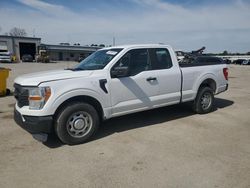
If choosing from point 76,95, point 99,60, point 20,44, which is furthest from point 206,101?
point 20,44

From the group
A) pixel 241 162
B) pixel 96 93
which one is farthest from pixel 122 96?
pixel 241 162

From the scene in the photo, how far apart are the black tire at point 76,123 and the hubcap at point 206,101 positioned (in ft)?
10.9

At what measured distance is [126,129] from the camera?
5414mm

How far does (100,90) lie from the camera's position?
4633mm

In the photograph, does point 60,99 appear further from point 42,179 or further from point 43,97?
point 42,179

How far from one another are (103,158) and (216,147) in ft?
6.80

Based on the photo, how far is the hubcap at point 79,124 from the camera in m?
4.48

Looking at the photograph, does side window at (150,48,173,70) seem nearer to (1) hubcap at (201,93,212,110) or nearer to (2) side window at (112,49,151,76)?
(2) side window at (112,49,151,76)

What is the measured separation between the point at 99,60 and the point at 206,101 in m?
3.31

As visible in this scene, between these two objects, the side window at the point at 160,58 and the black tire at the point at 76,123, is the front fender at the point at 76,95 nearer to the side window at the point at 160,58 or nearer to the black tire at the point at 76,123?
the black tire at the point at 76,123

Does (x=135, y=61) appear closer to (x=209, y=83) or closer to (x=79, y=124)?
(x=79, y=124)

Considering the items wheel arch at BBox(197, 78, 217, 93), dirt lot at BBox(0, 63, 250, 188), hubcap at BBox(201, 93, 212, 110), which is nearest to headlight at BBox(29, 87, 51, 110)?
dirt lot at BBox(0, 63, 250, 188)

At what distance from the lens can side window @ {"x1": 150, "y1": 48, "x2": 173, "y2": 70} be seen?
5512 mm

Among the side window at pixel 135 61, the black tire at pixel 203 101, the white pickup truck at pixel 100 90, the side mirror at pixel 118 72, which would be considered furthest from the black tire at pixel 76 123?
the black tire at pixel 203 101
